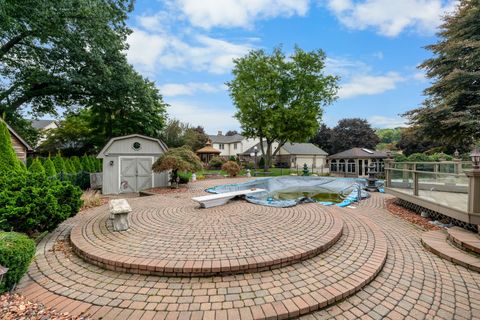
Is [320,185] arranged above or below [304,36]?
below

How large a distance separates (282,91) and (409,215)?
2023cm

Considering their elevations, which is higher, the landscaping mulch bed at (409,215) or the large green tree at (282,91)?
the large green tree at (282,91)

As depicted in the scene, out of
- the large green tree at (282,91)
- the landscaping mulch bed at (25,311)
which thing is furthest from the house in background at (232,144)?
the landscaping mulch bed at (25,311)

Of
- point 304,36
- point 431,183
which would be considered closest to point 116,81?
point 304,36

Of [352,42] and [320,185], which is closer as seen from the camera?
[352,42]

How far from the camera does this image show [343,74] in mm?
25047

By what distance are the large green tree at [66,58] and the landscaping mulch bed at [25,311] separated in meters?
12.2

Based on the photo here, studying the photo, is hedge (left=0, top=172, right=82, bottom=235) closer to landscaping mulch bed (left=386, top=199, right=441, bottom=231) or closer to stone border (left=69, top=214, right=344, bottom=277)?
stone border (left=69, top=214, right=344, bottom=277)

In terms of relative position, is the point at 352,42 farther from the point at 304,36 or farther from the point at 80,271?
the point at 80,271

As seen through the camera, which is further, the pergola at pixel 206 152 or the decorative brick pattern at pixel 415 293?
the pergola at pixel 206 152

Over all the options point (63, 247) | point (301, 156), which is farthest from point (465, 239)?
point (301, 156)

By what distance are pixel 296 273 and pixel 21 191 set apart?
5315mm

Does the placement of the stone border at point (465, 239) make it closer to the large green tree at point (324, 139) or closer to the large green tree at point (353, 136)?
the large green tree at point (353, 136)

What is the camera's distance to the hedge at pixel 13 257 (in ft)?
8.54
